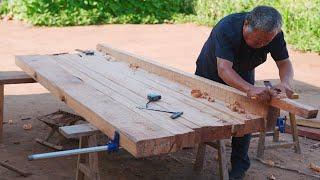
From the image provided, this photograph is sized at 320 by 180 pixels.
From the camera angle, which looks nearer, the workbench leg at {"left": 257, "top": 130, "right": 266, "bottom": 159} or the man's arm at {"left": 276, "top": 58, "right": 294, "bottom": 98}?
the man's arm at {"left": 276, "top": 58, "right": 294, "bottom": 98}

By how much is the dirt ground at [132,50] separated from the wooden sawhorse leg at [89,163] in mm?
567

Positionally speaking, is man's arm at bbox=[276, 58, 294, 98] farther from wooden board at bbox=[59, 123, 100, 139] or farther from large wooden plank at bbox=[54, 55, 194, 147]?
wooden board at bbox=[59, 123, 100, 139]

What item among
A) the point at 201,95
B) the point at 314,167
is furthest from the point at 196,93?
the point at 314,167

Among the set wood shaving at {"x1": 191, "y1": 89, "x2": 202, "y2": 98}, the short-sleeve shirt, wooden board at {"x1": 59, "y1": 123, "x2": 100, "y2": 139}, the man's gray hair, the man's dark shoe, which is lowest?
the man's dark shoe

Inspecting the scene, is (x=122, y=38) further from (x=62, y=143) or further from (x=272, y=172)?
(x=272, y=172)

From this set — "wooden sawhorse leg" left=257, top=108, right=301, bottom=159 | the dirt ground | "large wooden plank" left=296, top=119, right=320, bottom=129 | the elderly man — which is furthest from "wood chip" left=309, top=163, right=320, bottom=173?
"large wooden plank" left=296, top=119, right=320, bottom=129

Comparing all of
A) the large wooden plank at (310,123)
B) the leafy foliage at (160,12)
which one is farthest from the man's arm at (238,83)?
the leafy foliage at (160,12)

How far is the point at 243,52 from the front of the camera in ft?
13.2

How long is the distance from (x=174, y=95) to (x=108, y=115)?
801 mm

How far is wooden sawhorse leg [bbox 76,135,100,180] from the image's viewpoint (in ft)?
12.1

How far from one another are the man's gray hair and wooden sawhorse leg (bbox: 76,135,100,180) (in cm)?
143

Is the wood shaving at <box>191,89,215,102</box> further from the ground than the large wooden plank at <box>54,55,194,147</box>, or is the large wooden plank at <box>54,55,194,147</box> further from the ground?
the wood shaving at <box>191,89,215,102</box>

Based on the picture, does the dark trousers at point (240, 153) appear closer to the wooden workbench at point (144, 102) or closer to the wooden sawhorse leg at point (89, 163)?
the wooden workbench at point (144, 102)

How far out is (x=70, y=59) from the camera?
539cm
